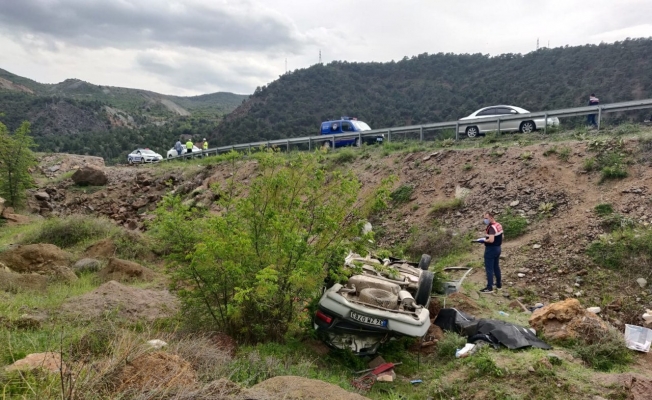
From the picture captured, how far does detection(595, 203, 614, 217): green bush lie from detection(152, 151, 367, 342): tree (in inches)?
251

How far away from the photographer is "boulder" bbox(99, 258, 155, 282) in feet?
36.6

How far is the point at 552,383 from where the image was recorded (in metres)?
5.43

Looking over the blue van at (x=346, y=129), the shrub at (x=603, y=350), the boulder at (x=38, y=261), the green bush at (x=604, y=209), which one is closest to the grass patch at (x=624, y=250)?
the green bush at (x=604, y=209)

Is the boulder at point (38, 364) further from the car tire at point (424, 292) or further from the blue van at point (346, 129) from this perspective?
the blue van at point (346, 129)

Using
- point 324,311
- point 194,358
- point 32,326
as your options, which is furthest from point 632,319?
point 32,326

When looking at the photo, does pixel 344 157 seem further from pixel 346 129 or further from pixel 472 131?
pixel 346 129

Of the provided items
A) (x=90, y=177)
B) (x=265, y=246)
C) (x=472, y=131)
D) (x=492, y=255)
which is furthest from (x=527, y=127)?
(x=90, y=177)

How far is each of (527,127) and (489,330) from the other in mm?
11917

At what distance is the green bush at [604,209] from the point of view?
10.7m

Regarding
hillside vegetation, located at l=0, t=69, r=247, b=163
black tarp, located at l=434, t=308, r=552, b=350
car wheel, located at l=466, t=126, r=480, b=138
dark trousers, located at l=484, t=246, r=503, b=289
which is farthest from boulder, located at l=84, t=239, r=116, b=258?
hillside vegetation, located at l=0, t=69, r=247, b=163

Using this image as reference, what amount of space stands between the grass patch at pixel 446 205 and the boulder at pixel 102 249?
29.4 ft

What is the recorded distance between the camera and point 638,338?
6.89 m

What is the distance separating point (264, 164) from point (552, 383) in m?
4.64

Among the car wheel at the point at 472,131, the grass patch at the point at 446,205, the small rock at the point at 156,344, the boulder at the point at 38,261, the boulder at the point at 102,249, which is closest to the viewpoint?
the small rock at the point at 156,344
